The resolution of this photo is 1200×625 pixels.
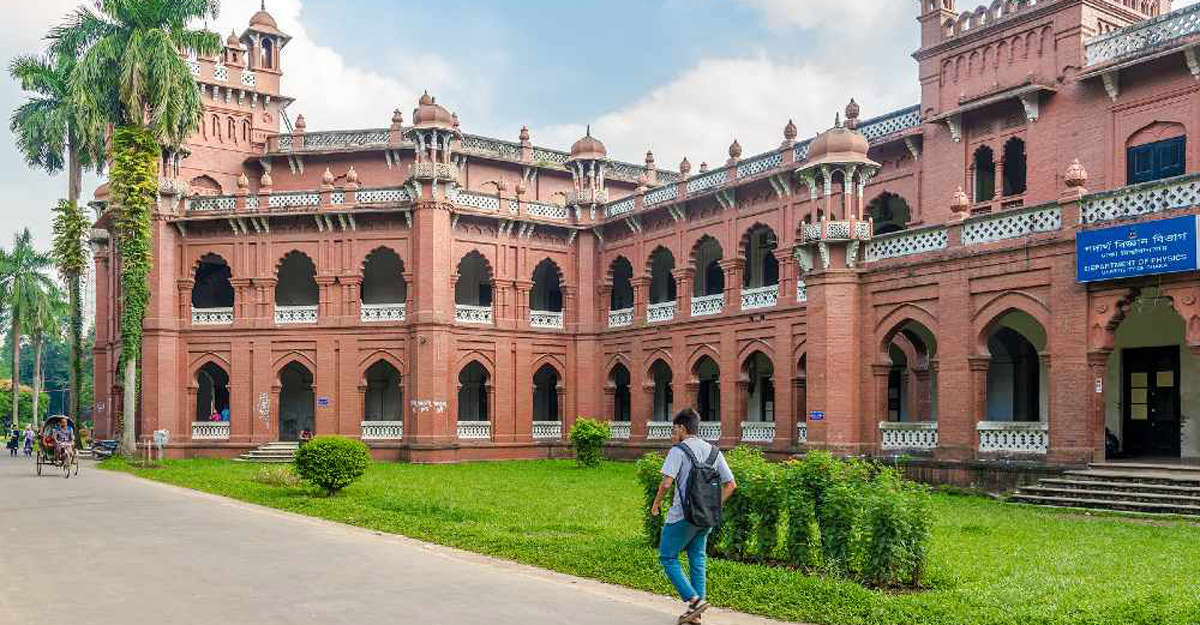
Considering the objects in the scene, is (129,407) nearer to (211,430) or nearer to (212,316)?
(211,430)

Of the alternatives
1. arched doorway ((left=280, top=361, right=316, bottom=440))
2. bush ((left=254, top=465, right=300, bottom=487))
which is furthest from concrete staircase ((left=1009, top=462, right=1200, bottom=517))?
arched doorway ((left=280, top=361, right=316, bottom=440))

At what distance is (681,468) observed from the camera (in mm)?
8648

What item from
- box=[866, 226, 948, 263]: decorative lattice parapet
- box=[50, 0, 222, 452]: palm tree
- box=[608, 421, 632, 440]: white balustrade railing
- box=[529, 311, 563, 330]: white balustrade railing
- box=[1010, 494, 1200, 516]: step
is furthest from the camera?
box=[529, 311, 563, 330]: white balustrade railing

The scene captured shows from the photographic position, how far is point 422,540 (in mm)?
14000

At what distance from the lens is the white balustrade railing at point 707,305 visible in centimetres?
3119

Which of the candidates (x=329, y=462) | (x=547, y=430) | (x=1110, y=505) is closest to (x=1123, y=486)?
(x=1110, y=505)

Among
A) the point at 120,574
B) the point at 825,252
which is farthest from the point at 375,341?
the point at 120,574

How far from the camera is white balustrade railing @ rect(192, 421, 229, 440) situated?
33.5 metres

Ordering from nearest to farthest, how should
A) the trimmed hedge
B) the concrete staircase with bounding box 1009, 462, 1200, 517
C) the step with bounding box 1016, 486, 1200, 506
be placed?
the trimmed hedge, the step with bounding box 1016, 486, 1200, 506, the concrete staircase with bounding box 1009, 462, 1200, 517

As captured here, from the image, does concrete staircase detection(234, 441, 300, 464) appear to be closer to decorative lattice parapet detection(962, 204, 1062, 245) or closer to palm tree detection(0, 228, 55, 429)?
decorative lattice parapet detection(962, 204, 1062, 245)

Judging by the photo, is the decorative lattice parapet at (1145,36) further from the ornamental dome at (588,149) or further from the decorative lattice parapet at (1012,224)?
the ornamental dome at (588,149)

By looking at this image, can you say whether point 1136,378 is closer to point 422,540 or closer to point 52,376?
point 422,540

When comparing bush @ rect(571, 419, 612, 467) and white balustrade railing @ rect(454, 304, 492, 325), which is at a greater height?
white balustrade railing @ rect(454, 304, 492, 325)

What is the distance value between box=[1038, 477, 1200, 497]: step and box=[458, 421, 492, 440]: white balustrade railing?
19096 mm
